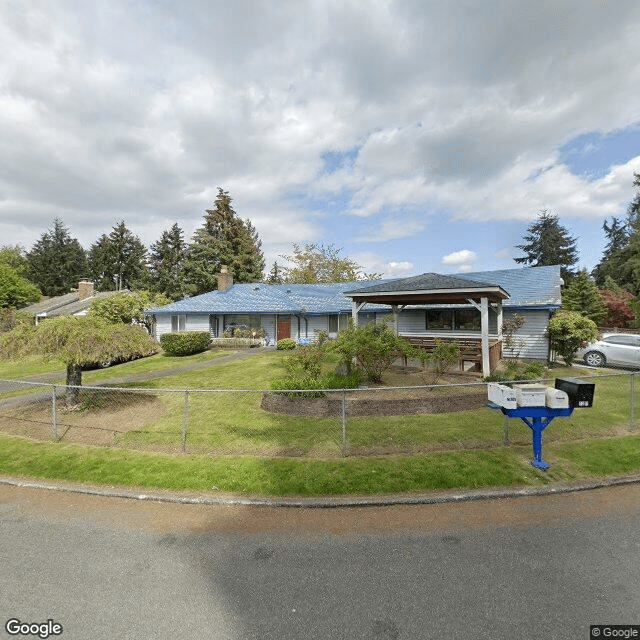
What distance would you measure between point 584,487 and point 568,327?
1227 centimetres

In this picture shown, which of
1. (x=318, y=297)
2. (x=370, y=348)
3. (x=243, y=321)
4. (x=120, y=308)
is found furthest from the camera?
(x=318, y=297)

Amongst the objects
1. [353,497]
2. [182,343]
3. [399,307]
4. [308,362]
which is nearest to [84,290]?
[182,343]

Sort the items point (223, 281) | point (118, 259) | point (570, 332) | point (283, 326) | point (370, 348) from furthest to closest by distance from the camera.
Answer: point (118, 259) < point (223, 281) < point (283, 326) < point (570, 332) < point (370, 348)

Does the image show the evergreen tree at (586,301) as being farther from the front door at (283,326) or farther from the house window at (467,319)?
the front door at (283,326)

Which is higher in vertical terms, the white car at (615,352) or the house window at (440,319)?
the house window at (440,319)

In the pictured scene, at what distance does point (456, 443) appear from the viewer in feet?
23.5

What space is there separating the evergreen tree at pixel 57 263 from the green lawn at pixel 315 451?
69814 millimetres

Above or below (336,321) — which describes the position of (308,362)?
below

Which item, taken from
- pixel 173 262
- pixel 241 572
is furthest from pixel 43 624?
pixel 173 262

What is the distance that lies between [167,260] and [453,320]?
165 feet

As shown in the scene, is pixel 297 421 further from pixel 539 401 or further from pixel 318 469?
pixel 539 401

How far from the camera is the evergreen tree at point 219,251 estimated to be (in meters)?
43.5

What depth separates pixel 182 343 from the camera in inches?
832

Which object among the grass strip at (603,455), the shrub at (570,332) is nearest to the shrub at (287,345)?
the shrub at (570,332)
